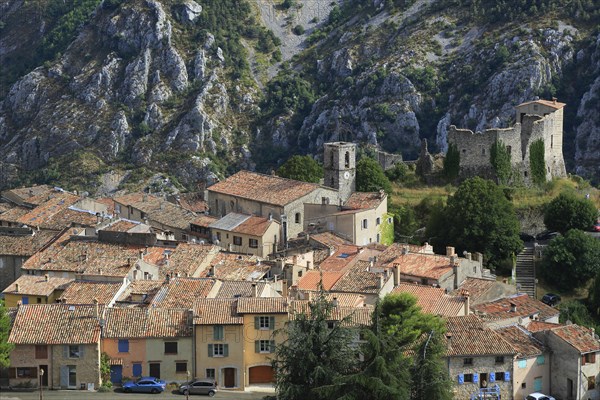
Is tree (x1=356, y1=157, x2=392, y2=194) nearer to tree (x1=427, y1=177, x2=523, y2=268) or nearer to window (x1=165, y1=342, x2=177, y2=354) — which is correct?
tree (x1=427, y1=177, x2=523, y2=268)

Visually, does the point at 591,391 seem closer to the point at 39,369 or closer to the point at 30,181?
the point at 39,369

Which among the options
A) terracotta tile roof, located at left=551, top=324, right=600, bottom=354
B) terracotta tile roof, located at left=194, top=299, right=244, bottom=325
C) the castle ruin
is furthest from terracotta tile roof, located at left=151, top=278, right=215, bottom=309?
the castle ruin

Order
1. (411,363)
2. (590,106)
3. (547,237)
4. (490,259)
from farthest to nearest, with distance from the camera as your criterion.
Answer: (590,106)
(547,237)
(490,259)
(411,363)

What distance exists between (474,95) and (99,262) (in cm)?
10227

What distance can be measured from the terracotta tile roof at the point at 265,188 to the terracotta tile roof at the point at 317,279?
14929 millimetres

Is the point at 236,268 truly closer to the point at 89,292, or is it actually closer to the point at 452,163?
the point at 89,292

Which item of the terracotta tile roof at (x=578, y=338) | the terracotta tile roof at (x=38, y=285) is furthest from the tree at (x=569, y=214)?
the terracotta tile roof at (x=38, y=285)

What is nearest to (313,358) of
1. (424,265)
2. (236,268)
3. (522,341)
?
(522,341)

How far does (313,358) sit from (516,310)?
840 inches

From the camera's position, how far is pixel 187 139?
7697 inches

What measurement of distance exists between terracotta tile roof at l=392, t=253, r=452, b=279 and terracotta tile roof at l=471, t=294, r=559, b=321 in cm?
476

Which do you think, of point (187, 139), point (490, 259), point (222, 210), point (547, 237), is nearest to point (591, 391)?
point (490, 259)

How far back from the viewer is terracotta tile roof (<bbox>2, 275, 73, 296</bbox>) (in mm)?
87938

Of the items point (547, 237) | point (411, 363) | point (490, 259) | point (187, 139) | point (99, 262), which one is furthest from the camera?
point (187, 139)
